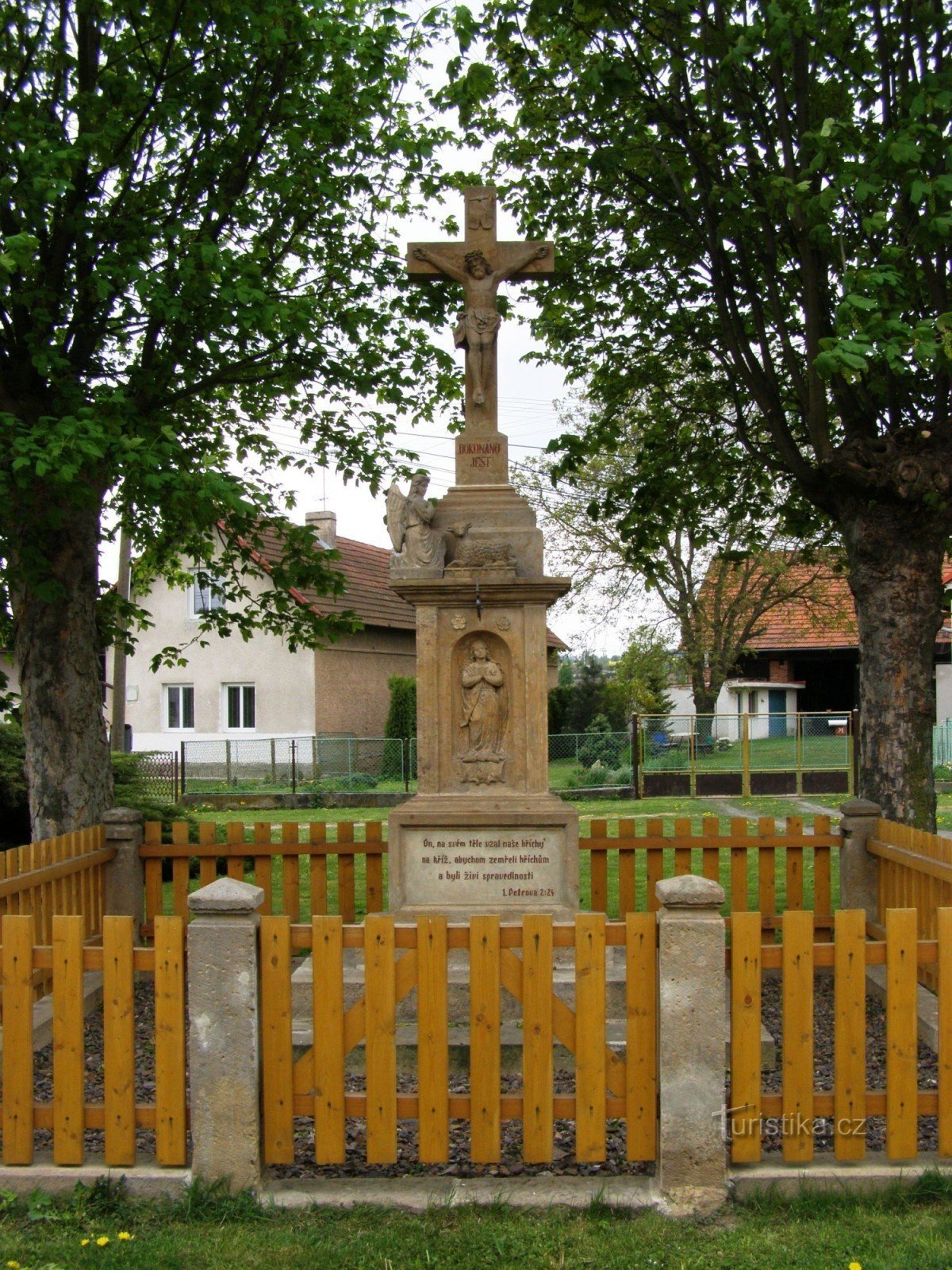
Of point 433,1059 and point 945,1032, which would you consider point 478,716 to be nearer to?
point 433,1059

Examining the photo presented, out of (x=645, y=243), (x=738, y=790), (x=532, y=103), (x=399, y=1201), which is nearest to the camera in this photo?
(x=399, y=1201)

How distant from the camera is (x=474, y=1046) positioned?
4375 mm

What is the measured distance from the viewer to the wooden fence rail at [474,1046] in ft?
14.3

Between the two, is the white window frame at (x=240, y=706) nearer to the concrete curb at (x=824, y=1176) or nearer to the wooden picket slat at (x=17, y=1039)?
the wooden picket slat at (x=17, y=1039)

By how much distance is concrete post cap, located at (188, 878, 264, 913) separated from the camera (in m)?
4.33

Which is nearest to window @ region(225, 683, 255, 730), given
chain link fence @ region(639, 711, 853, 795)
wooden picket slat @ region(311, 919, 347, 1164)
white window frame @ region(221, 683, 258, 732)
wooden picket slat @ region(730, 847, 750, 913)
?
white window frame @ region(221, 683, 258, 732)

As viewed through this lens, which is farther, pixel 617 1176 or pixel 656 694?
pixel 656 694

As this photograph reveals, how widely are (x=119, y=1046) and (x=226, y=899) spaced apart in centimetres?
70

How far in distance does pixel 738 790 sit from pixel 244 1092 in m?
20.5

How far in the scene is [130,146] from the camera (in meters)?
8.63

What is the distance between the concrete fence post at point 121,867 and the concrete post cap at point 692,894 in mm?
4692

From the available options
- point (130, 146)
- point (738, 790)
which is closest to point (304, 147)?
point (130, 146)

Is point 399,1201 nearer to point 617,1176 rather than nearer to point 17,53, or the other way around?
point 617,1176

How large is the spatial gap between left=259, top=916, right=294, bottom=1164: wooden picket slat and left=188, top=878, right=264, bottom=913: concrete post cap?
13 cm
